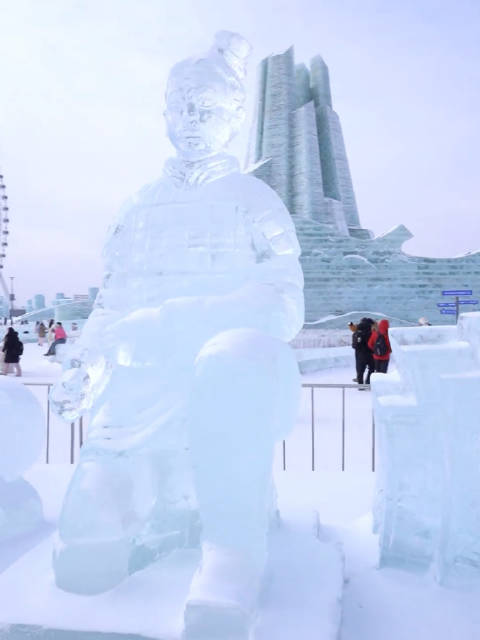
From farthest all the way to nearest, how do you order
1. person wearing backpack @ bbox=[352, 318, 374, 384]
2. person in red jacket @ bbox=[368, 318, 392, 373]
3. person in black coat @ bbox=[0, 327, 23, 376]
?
person in black coat @ bbox=[0, 327, 23, 376] < person wearing backpack @ bbox=[352, 318, 374, 384] < person in red jacket @ bbox=[368, 318, 392, 373]

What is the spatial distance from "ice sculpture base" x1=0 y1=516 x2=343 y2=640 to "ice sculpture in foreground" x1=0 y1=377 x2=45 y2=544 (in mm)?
365

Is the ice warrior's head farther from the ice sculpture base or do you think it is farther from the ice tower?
the ice tower

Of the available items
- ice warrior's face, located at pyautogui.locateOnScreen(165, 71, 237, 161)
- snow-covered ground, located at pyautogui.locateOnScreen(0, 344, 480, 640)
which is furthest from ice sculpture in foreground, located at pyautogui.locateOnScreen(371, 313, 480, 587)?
ice warrior's face, located at pyautogui.locateOnScreen(165, 71, 237, 161)

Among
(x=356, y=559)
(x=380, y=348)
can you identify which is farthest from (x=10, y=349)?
(x=356, y=559)

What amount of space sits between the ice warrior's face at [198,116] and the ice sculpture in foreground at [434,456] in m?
0.98

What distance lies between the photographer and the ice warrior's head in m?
1.99

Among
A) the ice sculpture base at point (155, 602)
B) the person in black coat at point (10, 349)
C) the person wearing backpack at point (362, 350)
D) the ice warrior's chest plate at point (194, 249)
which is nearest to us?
the ice sculpture base at point (155, 602)

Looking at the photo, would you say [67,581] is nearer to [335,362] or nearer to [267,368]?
[267,368]

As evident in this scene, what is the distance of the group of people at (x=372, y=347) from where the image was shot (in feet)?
22.4

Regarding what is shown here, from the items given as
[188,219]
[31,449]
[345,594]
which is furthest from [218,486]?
[31,449]

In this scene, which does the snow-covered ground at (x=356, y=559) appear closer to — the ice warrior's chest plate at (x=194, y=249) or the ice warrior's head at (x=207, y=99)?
the ice warrior's chest plate at (x=194, y=249)

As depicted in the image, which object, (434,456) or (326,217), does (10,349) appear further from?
(326,217)

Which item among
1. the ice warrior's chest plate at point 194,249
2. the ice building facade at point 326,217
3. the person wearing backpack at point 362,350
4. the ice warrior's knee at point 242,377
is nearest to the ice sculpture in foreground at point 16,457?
the ice warrior's chest plate at point 194,249

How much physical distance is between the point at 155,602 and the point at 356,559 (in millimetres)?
828
